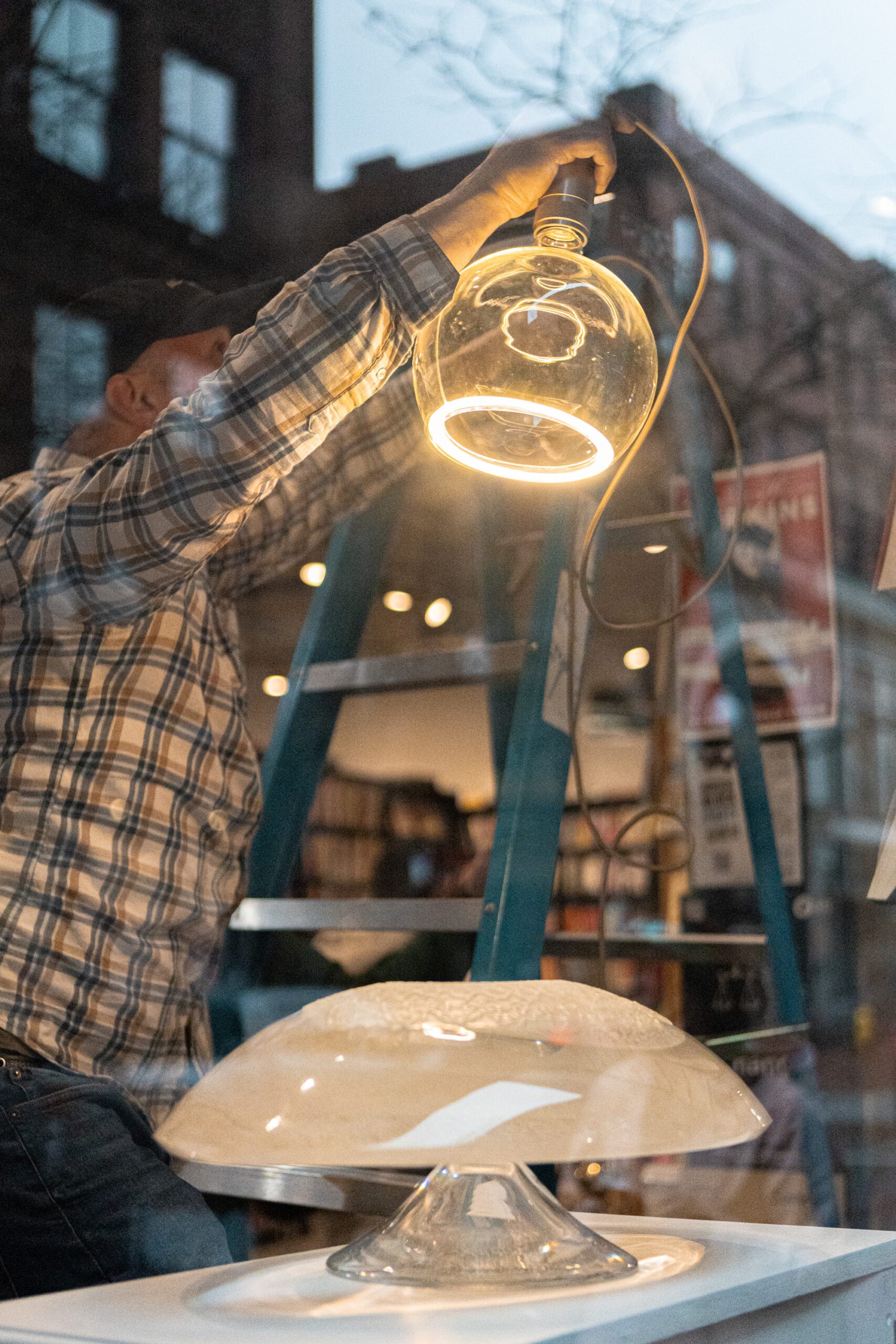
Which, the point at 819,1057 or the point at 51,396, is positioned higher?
the point at 51,396

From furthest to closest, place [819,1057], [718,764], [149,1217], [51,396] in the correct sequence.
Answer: [718,764], [819,1057], [51,396], [149,1217]

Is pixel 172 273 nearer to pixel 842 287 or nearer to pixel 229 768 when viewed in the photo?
pixel 229 768

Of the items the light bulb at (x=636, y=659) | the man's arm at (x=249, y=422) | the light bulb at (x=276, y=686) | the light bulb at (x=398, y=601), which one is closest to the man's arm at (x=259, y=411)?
the man's arm at (x=249, y=422)

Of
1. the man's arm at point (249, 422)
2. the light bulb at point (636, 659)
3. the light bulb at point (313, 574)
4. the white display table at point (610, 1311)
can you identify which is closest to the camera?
the white display table at point (610, 1311)

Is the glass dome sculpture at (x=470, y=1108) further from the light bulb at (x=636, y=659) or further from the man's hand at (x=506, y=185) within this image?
the light bulb at (x=636, y=659)

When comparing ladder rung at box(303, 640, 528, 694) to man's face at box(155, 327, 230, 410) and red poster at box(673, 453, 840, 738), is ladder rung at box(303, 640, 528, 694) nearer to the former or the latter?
man's face at box(155, 327, 230, 410)

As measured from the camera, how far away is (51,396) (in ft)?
3.02

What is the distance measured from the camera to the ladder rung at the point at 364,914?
1040 mm

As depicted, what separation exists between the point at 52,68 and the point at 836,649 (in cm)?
110

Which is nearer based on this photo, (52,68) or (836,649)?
(52,68)

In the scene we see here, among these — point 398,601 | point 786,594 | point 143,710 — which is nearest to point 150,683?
point 143,710

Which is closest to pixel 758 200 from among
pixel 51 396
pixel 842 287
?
pixel 842 287

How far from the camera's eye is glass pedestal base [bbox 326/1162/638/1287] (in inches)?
22.6

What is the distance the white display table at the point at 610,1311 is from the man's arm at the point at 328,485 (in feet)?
2.03
